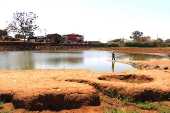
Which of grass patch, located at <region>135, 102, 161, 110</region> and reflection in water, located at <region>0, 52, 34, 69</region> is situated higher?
reflection in water, located at <region>0, 52, 34, 69</region>

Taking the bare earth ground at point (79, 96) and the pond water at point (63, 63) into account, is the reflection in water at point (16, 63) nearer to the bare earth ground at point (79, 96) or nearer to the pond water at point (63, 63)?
the pond water at point (63, 63)

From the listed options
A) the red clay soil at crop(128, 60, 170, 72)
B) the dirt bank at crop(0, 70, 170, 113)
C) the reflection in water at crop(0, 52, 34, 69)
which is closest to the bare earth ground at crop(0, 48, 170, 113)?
the dirt bank at crop(0, 70, 170, 113)

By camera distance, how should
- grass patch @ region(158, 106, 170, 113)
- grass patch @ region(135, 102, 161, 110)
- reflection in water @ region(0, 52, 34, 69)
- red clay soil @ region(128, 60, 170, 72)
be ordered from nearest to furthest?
grass patch @ region(158, 106, 170, 113) → grass patch @ region(135, 102, 161, 110) → red clay soil @ region(128, 60, 170, 72) → reflection in water @ region(0, 52, 34, 69)

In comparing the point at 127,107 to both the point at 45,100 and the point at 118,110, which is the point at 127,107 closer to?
the point at 118,110

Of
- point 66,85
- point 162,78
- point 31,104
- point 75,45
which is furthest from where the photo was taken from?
point 75,45

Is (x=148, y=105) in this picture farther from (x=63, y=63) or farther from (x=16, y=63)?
(x=16, y=63)

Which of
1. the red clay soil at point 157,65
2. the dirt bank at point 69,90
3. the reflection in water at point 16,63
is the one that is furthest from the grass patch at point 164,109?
the reflection in water at point 16,63

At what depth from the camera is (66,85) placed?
45.9 ft

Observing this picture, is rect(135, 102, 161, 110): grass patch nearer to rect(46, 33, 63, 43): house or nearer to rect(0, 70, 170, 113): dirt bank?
rect(0, 70, 170, 113): dirt bank

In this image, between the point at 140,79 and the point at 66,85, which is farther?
the point at 140,79

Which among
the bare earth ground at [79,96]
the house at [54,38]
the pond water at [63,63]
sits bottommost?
the pond water at [63,63]

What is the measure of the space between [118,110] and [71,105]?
1510 millimetres

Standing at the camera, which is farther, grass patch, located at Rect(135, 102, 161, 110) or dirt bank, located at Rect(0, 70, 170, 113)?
grass patch, located at Rect(135, 102, 161, 110)

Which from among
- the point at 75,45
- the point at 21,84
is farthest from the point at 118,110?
the point at 75,45
